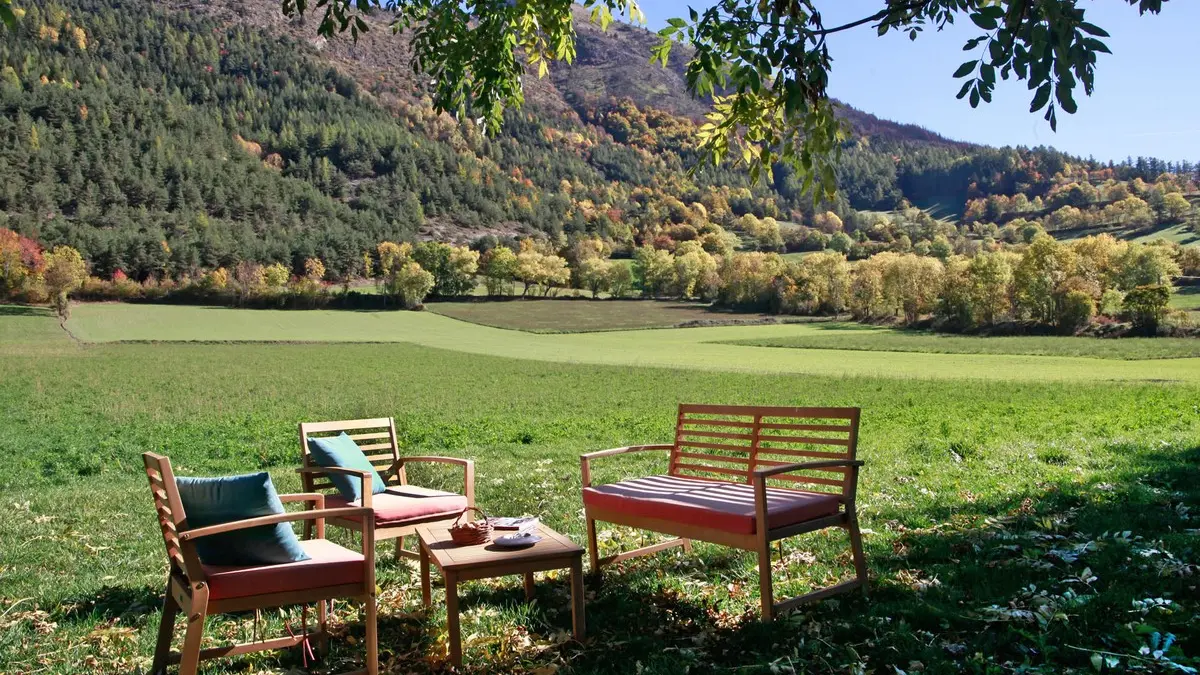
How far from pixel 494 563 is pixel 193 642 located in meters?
1.49

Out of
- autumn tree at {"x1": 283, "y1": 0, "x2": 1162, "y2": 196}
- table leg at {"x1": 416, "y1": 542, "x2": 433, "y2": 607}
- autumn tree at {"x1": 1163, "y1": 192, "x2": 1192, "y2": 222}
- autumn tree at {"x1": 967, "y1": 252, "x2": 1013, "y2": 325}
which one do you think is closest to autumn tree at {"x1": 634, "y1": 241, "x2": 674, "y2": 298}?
autumn tree at {"x1": 967, "y1": 252, "x2": 1013, "y2": 325}

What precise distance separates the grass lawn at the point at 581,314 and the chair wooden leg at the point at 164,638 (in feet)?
228

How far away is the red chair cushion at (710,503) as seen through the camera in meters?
4.89

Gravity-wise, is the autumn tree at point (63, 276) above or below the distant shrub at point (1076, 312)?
above

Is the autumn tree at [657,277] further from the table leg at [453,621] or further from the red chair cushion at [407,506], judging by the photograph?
the table leg at [453,621]

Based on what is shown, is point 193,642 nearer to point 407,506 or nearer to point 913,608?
point 407,506

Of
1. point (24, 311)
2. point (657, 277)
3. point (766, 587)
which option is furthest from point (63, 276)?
point (766, 587)

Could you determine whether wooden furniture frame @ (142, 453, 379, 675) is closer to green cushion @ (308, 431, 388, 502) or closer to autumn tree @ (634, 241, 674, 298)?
green cushion @ (308, 431, 388, 502)


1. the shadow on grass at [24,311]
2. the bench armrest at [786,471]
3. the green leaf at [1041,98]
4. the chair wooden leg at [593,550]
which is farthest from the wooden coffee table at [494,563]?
the shadow on grass at [24,311]

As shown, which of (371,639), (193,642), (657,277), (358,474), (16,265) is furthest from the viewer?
(657,277)

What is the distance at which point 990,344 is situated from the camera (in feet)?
181

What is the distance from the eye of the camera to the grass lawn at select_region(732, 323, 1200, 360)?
4738cm

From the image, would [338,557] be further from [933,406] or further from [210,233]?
[210,233]

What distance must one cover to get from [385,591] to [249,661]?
4.26 ft
